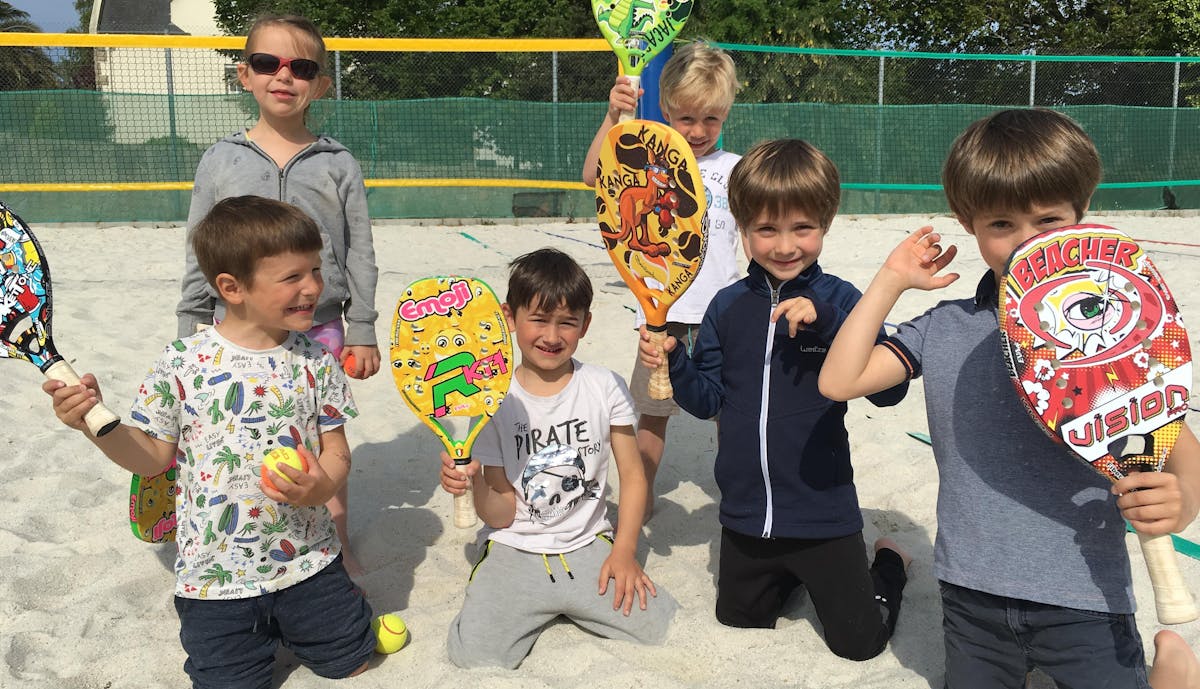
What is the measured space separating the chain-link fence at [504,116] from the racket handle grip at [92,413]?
8.73 m

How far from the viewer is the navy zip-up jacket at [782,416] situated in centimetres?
277

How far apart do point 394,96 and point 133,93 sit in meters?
2.78

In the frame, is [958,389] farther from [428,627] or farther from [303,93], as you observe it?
[303,93]

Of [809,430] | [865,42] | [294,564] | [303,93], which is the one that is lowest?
[294,564]

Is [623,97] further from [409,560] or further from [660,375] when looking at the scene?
[409,560]

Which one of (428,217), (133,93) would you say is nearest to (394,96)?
(428,217)

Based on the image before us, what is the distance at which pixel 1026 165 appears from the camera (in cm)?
203

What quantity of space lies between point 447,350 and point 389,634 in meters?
0.82

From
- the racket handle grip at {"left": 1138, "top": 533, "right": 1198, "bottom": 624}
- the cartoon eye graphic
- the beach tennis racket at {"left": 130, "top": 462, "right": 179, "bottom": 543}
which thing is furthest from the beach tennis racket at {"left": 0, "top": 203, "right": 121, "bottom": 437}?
the racket handle grip at {"left": 1138, "top": 533, "right": 1198, "bottom": 624}

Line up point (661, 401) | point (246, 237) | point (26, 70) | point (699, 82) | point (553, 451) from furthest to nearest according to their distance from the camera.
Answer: point (26, 70) < point (661, 401) < point (699, 82) < point (553, 451) < point (246, 237)

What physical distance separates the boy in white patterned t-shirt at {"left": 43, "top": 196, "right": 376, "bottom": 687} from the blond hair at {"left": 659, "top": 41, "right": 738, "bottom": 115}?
1.37m

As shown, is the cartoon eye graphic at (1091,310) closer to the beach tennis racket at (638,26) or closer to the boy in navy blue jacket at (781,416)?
the boy in navy blue jacket at (781,416)

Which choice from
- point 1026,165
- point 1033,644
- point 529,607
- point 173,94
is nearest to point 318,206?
Answer: point 529,607

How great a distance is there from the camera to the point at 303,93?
3080mm
